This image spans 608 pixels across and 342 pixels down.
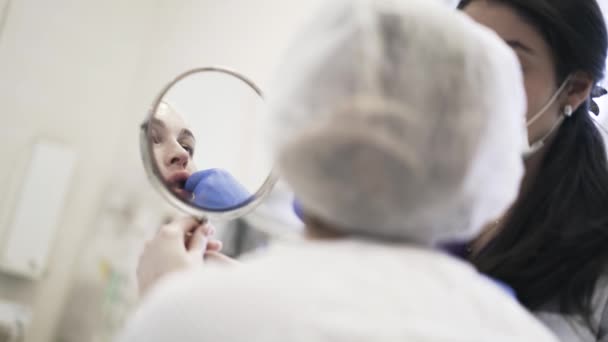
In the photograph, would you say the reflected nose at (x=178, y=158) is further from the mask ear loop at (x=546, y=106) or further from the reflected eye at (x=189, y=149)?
the mask ear loop at (x=546, y=106)

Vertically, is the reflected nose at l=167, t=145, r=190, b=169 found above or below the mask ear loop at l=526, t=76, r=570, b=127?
below

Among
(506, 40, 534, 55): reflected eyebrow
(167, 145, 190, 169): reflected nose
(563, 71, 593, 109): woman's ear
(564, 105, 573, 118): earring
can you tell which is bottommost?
(167, 145, 190, 169): reflected nose

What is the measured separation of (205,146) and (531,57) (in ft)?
1.60

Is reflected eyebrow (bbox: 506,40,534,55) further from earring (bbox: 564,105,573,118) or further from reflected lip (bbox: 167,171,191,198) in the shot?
reflected lip (bbox: 167,171,191,198)

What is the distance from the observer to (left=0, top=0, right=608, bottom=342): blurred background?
2.14m

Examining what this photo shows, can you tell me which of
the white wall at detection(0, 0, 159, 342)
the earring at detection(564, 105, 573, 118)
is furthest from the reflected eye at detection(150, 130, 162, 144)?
the white wall at detection(0, 0, 159, 342)

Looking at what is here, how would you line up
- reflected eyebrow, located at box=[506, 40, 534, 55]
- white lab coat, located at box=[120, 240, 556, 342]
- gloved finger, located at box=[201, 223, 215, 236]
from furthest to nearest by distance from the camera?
reflected eyebrow, located at box=[506, 40, 534, 55] < gloved finger, located at box=[201, 223, 215, 236] < white lab coat, located at box=[120, 240, 556, 342]

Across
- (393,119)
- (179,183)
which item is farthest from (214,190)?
(393,119)

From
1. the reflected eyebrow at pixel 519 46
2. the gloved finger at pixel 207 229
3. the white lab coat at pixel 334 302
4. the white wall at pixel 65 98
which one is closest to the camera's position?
the white lab coat at pixel 334 302

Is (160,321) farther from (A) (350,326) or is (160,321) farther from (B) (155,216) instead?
(B) (155,216)

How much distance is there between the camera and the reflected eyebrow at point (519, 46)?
0.92 m

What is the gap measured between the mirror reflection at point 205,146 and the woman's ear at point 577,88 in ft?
1.51

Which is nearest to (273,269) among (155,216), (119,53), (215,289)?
(215,289)

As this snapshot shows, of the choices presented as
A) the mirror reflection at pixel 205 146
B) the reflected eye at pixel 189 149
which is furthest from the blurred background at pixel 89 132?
the reflected eye at pixel 189 149
